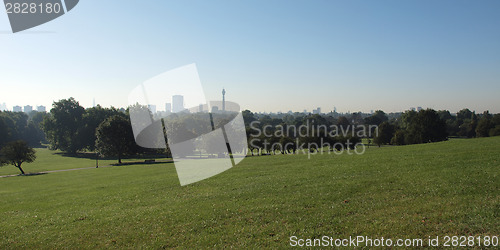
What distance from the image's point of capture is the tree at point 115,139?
67125 mm

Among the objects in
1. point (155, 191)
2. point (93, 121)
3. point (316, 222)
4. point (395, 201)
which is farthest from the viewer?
point (93, 121)

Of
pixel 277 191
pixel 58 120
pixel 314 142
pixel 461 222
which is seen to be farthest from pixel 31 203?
pixel 58 120

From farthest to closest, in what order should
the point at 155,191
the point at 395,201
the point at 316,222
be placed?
the point at 155,191
the point at 395,201
the point at 316,222

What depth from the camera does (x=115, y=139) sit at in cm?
6706

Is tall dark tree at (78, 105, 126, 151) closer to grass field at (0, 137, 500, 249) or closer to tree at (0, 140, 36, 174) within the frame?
tree at (0, 140, 36, 174)

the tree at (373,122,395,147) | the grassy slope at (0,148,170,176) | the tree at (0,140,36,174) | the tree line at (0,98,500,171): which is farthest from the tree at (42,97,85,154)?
the tree at (373,122,395,147)

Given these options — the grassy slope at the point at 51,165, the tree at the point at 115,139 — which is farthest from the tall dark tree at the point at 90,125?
the tree at the point at 115,139

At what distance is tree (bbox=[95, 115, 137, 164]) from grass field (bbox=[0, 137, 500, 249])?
50617 mm

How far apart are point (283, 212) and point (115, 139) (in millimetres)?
65549

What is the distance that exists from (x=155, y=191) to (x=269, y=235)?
1296 centimetres

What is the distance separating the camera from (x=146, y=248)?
31.7 ft

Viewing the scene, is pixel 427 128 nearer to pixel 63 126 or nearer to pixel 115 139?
pixel 115 139

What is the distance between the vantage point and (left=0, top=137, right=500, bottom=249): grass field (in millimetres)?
Result: 9477

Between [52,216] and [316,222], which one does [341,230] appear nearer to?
[316,222]
